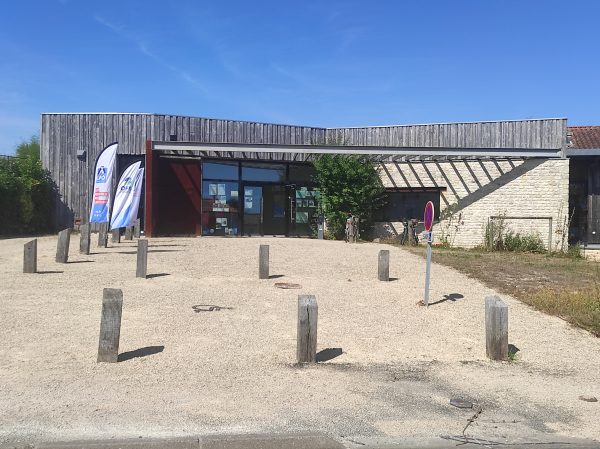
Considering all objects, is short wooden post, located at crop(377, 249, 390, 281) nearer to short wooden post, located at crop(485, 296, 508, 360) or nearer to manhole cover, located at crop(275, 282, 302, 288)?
manhole cover, located at crop(275, 282, 302, 288)

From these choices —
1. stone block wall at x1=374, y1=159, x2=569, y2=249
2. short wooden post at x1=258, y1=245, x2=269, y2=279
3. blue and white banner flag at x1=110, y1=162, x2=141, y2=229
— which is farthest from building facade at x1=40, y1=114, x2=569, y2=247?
short wooden post at x1=258, y1=245, x2=269, y2=279

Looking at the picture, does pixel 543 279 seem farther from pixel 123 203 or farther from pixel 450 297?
pixel 123 203

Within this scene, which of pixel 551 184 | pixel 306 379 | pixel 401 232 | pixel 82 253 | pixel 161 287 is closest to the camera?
pixel 306 379

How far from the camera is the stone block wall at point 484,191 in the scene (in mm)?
19594

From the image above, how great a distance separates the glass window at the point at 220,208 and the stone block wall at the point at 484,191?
593cm

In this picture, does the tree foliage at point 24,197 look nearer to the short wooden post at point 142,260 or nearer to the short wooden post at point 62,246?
the short wooden post at point 62,246

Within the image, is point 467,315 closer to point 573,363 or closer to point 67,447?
point 573,363

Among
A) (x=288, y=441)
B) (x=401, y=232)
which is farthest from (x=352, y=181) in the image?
(x=288, y=441)

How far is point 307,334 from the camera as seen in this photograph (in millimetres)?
6305

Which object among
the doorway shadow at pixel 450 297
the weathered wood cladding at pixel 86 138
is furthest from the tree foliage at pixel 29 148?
the doorway shadow at pixel 450 297

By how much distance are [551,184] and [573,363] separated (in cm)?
1469

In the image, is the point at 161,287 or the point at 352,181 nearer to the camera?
the point at 161,287

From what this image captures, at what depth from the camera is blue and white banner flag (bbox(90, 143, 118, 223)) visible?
15.4 meters

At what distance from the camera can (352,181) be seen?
67.8ft
